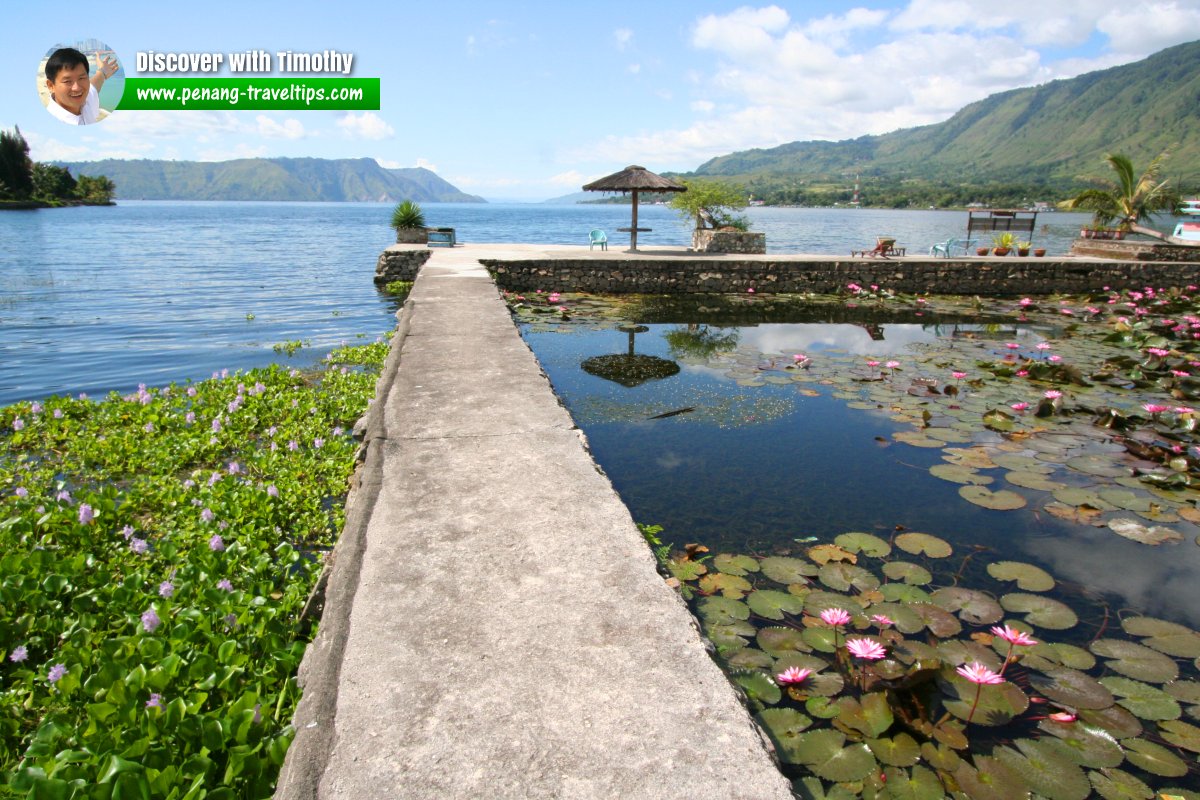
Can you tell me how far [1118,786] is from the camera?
2332 mm

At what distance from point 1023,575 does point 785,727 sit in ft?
6.26

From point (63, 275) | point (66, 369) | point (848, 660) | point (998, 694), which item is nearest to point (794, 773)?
point (848, 660)

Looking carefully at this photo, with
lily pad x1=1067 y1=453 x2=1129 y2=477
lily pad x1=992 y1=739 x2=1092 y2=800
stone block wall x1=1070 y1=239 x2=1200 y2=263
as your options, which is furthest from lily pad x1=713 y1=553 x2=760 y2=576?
stone block wall x1=1070 y1=239 x2=1200 y2=263

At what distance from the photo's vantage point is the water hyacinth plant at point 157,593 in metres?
1.91

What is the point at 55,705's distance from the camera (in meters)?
2.35

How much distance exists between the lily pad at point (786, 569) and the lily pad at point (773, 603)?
A: 138 millimetres

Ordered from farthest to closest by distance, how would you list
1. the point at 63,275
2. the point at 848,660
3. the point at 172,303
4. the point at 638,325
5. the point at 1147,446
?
the point at 63,275 < the point at 172,303 < the point at 638,325 < the point at 1147,446 < the point at 848,660

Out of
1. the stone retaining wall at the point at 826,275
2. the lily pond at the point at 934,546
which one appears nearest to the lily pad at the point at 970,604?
the lily pond at the point at 934,546

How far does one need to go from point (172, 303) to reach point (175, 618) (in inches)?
578

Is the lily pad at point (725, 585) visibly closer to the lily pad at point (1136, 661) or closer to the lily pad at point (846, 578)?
the lily pad at point (846, 578)

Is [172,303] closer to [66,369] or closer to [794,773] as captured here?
[66,369]

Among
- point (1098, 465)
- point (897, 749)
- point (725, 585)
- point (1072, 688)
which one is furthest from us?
point (1098, 465)

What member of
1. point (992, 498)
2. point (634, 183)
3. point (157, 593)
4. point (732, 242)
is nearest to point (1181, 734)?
point (992, 498)

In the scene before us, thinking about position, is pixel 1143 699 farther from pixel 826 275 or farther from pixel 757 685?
pixel 826 275
